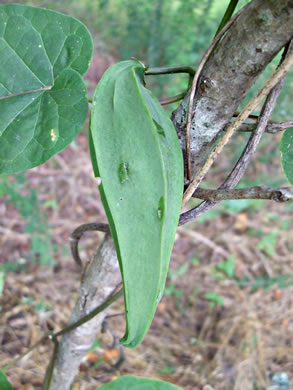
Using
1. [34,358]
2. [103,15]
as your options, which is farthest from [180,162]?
[103,15]

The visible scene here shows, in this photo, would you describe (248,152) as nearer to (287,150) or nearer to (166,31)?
(287,150)

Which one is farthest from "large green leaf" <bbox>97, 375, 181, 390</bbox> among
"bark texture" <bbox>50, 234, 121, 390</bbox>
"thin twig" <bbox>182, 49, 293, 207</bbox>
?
"thin twig" <bbox>182, 49, 293, 207</bbox>

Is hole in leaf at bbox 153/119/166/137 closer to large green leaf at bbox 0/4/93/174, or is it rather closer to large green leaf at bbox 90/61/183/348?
large green leaf at bbox 90/61/183/348

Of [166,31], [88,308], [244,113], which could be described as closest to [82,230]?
[88,308]

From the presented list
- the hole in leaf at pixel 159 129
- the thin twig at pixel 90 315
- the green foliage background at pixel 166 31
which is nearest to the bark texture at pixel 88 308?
the thin twig at pixel 90 315

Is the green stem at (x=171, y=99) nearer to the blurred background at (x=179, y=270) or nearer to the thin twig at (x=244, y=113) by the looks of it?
the thin twig at (x=244, y=113)
